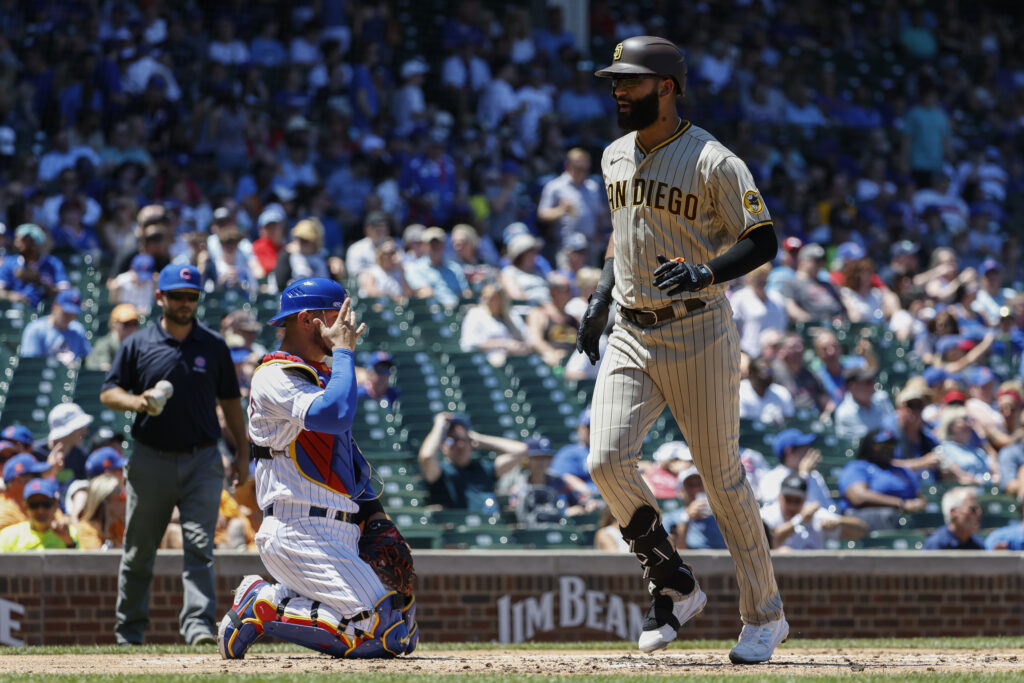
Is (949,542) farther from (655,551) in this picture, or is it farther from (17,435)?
(17,435)

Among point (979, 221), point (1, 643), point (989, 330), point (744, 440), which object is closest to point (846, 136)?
point (979, 221)

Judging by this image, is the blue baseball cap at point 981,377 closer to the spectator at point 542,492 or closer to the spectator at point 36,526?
the spectator at point 542,492

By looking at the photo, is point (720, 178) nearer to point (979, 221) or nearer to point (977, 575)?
point (977, 575)

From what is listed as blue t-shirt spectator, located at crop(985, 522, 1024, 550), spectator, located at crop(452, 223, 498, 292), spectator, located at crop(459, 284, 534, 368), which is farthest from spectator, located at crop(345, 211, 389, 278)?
blue t-shirt spectator, located at crop(985, 522, 1024, 550)

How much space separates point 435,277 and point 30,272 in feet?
11.2

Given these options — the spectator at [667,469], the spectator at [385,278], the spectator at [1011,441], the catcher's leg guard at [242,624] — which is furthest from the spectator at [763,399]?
the catcher's leg guard at [242,624]

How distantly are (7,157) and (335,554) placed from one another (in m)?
9.86

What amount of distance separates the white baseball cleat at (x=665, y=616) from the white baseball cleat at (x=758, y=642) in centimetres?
20

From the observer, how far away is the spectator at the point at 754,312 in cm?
1248

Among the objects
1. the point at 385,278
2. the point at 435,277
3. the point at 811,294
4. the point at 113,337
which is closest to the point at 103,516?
the point at 113,337

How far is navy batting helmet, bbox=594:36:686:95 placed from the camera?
5059 mm

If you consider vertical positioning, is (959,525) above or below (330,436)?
below

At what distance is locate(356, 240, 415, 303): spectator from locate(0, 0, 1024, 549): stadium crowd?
23mm

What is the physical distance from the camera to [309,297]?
17.7ft
